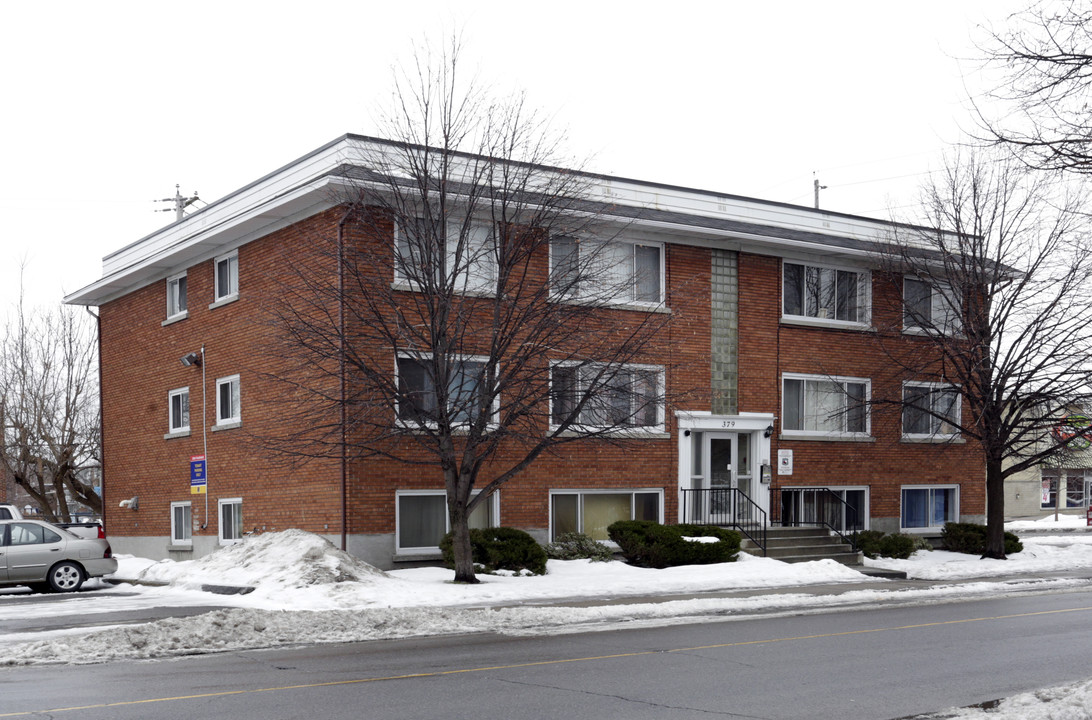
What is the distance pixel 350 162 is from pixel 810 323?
12.1m

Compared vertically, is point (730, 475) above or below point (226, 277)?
below

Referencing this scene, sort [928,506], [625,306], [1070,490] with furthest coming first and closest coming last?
[1070,490] → [928,506] → [625,306]

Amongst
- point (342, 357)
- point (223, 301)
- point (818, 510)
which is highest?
point (223, 301)

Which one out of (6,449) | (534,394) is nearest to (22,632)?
(534,394)

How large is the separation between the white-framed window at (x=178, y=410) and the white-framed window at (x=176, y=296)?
1856 mm

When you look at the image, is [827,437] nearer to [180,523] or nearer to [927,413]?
[927,413]

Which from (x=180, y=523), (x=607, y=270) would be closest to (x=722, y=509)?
(x=607, y=270)

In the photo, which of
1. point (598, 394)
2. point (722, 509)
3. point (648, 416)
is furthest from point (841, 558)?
point (598, 394)

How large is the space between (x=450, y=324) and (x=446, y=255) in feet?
4.12

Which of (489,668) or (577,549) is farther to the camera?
(577,549)

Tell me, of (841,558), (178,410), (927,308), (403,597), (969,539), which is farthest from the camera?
(927,308)

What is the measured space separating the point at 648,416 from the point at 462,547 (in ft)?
19.9

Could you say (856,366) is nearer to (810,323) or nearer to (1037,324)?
(810,323)

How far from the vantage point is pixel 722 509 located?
2608 centimetres
